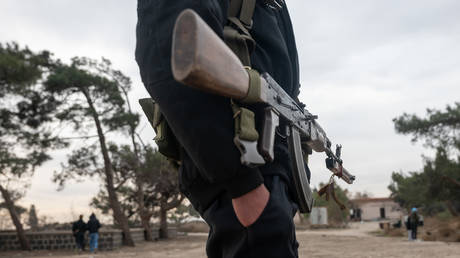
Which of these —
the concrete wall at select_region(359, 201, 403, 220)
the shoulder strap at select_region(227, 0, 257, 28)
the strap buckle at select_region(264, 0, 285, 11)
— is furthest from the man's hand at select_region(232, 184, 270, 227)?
the concrete wall at select_region(359, 201, 403, 220)

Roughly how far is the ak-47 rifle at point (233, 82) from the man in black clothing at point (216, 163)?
68mm

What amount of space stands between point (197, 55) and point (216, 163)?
0.34m

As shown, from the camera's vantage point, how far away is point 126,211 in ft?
89.6

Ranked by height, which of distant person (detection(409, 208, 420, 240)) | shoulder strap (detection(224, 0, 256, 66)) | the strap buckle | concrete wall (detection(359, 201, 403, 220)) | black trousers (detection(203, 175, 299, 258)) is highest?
the strap buckle

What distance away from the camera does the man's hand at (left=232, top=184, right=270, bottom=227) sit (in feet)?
3.96

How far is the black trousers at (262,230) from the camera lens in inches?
48.6

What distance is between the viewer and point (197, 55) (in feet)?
3.19

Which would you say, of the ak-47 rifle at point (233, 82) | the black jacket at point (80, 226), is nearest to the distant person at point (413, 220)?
the black jacket at point (80, 226)

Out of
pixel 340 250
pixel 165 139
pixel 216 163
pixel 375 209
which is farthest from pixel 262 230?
pixel 375 209

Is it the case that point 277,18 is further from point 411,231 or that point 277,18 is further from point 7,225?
point 7,225

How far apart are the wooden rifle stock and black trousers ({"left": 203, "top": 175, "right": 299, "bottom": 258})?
395 mm

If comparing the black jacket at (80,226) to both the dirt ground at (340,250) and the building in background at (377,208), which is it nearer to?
the dirt ground at (340,250)

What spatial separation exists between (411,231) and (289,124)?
18385mm

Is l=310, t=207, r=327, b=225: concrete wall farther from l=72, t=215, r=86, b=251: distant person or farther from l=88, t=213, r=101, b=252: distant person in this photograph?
l=88, t=213, r=101, b=252: distant person
